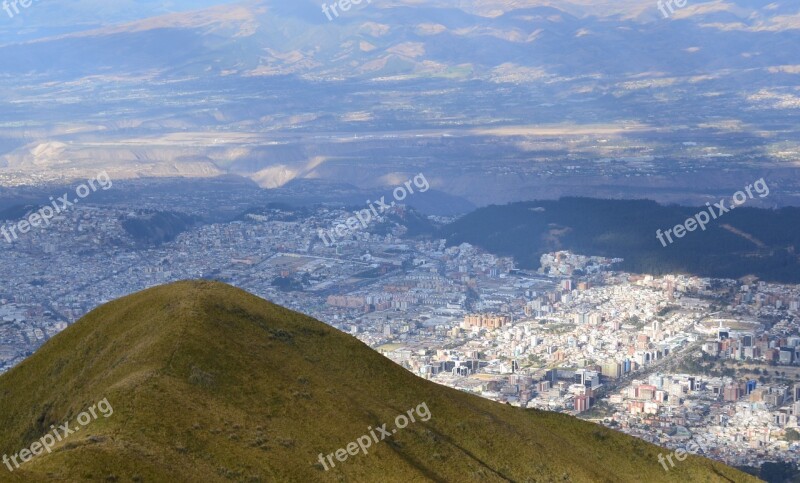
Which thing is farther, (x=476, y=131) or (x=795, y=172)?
(x=476, y=131)

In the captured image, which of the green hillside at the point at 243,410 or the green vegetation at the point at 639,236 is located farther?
the green vegetation at the point at 639,236

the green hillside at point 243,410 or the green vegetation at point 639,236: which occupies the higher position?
the green hillside at point 243,410

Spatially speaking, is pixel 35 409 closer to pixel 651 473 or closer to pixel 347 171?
pixel 651 473

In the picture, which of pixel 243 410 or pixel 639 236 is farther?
pixel 639 236

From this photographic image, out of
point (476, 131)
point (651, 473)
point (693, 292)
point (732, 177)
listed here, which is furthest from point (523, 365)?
point (476, 131)
